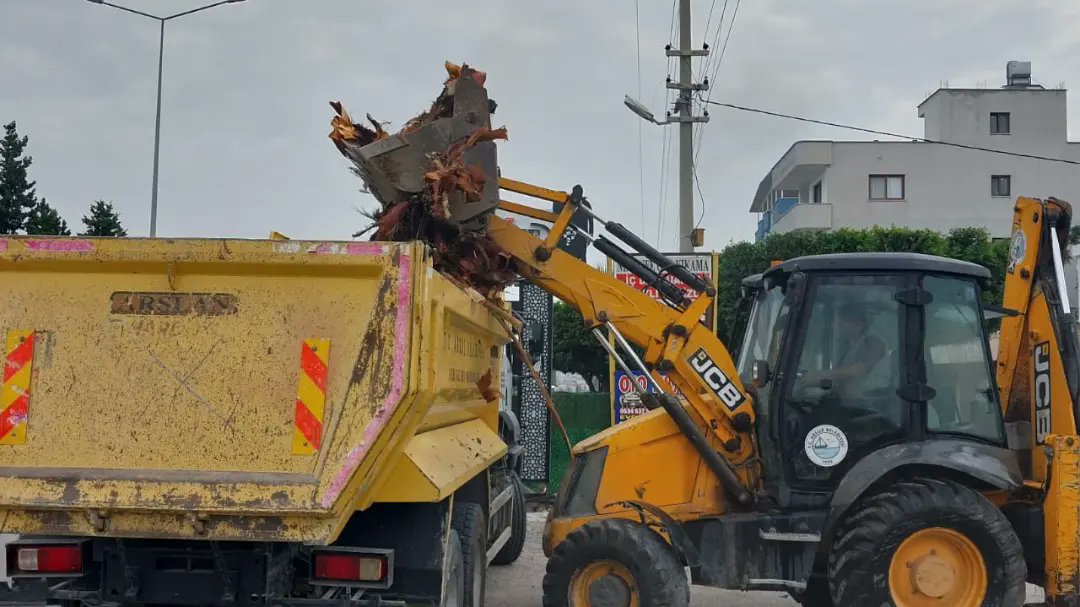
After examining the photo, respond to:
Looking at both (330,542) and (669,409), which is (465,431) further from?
(330,542)

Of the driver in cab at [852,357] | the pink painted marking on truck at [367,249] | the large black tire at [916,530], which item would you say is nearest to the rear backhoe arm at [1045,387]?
the large black tire at [916,530]

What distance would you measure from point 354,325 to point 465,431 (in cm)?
185

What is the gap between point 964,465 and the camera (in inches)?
219

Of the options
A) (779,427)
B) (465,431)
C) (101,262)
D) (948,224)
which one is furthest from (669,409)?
(948,224)

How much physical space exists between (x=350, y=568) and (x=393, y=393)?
2.75 feet

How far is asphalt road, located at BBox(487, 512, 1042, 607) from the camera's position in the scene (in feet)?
24.7

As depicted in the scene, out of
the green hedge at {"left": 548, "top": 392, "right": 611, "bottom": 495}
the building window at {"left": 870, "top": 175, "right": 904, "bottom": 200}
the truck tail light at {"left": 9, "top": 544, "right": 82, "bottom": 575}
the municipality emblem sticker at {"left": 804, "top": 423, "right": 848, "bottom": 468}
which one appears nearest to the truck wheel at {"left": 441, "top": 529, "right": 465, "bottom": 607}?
the truck tail light at {"left": 9, "top": 544, "right": 82, "bottom": 575}

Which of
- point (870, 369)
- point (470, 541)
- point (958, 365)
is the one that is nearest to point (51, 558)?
point (470, 541)

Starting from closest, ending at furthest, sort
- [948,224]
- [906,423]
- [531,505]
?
[906,423]
[531,505]
[948,224]

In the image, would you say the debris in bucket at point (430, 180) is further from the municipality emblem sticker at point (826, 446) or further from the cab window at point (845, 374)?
the municipality emblem sticker at point (826, 446)

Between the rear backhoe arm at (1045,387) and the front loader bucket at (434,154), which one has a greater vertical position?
the front loader bucket at (434,154)

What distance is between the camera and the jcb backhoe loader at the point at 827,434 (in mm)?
5535

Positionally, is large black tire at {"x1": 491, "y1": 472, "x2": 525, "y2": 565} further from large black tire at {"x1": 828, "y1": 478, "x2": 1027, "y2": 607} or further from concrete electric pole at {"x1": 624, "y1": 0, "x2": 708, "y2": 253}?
concrete electric pole at {"x1": 624, "y1": 0, "x2": 708, "y2": 253}

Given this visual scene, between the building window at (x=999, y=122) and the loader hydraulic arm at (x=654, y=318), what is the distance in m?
33.8
